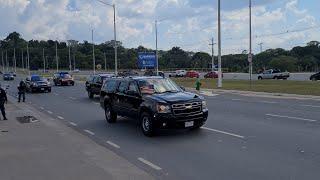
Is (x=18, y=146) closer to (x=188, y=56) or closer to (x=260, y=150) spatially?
(x=260, y=150)

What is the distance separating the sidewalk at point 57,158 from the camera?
361 inches

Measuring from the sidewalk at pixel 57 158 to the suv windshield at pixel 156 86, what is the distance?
231 cm

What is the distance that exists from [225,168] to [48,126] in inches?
389

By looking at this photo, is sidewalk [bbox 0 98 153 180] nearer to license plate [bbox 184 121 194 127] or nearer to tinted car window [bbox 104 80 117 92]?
tinted car window [bbox 104 80 117 92]

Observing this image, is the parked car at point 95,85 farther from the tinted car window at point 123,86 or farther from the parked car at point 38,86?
the tinted car window at point 123,86

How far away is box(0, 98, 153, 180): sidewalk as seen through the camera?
30.1 feet

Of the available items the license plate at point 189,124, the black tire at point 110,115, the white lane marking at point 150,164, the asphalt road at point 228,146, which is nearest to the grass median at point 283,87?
the asphalt road at point 228,146

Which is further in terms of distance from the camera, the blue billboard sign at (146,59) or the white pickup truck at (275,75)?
the blue billboard sign at (146,59)

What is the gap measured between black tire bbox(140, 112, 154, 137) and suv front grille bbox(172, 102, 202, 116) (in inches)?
31.9

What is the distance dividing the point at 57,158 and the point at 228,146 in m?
3.93

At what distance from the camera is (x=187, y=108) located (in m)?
13.6

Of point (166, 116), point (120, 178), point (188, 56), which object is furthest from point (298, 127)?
point (188, 56)

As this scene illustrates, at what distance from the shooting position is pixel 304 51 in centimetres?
14238

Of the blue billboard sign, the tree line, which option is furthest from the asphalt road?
the tree line
